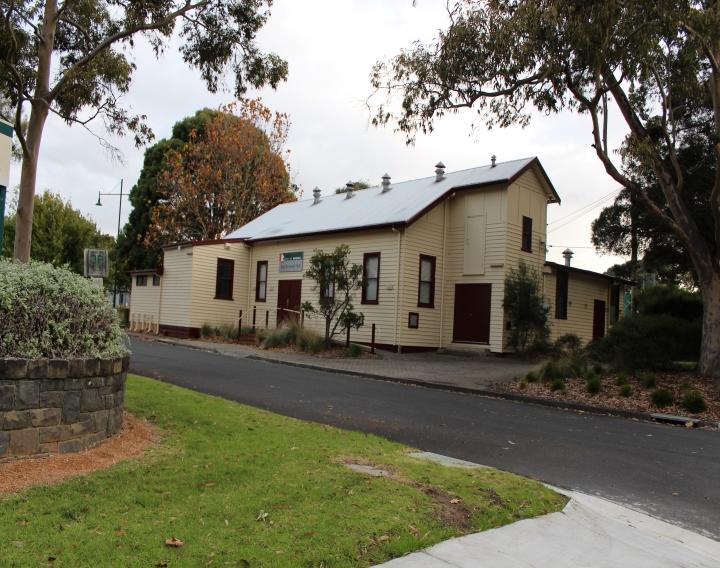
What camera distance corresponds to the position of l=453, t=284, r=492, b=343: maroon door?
72.0 feet

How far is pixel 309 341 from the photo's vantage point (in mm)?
20844

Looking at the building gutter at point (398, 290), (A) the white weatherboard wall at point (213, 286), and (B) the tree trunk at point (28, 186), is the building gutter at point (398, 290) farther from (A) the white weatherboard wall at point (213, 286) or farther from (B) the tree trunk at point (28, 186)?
(B) the tree trunk at point (28, 186)

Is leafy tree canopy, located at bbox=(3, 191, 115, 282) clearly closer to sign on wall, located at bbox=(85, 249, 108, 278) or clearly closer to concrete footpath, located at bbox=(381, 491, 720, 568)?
sign on wall, located at bbox=(85, 249, 108, 278)

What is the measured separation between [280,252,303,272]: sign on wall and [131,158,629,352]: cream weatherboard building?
0.14 ft

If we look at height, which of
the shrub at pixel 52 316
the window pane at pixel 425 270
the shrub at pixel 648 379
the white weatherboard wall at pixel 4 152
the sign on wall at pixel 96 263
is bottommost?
the shrub at pixel 648 379

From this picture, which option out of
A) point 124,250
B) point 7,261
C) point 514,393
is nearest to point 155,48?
point 7,261

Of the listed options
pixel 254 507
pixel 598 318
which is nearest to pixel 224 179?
pixel 598 318

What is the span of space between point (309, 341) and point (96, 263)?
29.4ft

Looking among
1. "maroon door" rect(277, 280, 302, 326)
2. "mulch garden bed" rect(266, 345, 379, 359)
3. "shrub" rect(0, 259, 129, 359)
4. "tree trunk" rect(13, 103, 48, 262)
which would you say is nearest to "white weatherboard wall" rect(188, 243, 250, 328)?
"maroon door" rect(277, 280, 302, 326)

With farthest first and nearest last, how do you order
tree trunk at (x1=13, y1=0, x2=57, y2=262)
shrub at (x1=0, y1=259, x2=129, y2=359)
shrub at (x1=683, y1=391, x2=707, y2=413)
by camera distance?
1. tree trunk at (x1=13, y1=0, x2=57, y2=262)
2. shrub at (x1=683, y1=391, x2=707, y2=413)
3. shrub at (x1=0, y1=259, x2=129, y2=359)

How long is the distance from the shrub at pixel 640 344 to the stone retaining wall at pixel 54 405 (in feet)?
38.3

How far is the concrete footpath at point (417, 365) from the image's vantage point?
1552 cm

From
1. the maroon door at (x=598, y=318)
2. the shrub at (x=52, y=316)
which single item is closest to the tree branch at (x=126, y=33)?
the shrub at (x=52, y=316)


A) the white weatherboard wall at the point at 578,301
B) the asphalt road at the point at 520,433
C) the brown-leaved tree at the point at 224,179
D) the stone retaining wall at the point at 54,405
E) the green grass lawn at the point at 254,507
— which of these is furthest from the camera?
the brown-leaved tree at the point at 224,179
